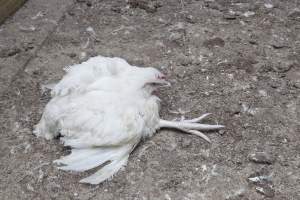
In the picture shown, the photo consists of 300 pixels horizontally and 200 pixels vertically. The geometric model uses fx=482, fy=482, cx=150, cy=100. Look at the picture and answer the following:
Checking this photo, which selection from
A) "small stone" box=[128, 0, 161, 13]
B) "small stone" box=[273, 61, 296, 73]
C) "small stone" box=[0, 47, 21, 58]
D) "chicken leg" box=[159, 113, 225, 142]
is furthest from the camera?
"small stone" box=[128, 0, 161, 13]

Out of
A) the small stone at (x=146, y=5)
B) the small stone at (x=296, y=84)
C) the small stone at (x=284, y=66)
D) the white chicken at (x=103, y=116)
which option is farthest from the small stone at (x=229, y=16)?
the white chicken at (x=103, y=116)

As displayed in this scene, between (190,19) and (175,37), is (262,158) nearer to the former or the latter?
(175,37)

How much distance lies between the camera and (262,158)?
7.88 ft

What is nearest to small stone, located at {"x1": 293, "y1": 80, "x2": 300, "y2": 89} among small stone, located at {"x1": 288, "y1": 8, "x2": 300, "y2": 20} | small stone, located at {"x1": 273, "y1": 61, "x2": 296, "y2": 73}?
small stone, located at {"x1": 273, "y1": 61, "x2": 296, "y2": 73}

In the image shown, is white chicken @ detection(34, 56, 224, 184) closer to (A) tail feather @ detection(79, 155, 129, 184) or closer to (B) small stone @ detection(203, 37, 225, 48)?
(A) tail feather @ detection(79, 155, 129, 184)

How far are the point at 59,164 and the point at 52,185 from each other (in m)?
0.12

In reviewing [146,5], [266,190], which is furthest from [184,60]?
[266,190]

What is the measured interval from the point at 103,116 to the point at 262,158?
0.82 meters

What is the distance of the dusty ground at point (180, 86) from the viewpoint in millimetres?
2283

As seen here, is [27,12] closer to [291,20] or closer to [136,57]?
[136,57]

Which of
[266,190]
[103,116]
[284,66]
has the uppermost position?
[103,116]

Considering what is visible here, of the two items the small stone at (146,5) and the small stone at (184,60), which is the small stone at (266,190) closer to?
the small stone at (184,60)

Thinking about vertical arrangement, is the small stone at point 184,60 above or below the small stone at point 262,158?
above

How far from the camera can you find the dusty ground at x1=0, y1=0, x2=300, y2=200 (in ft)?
7.49
